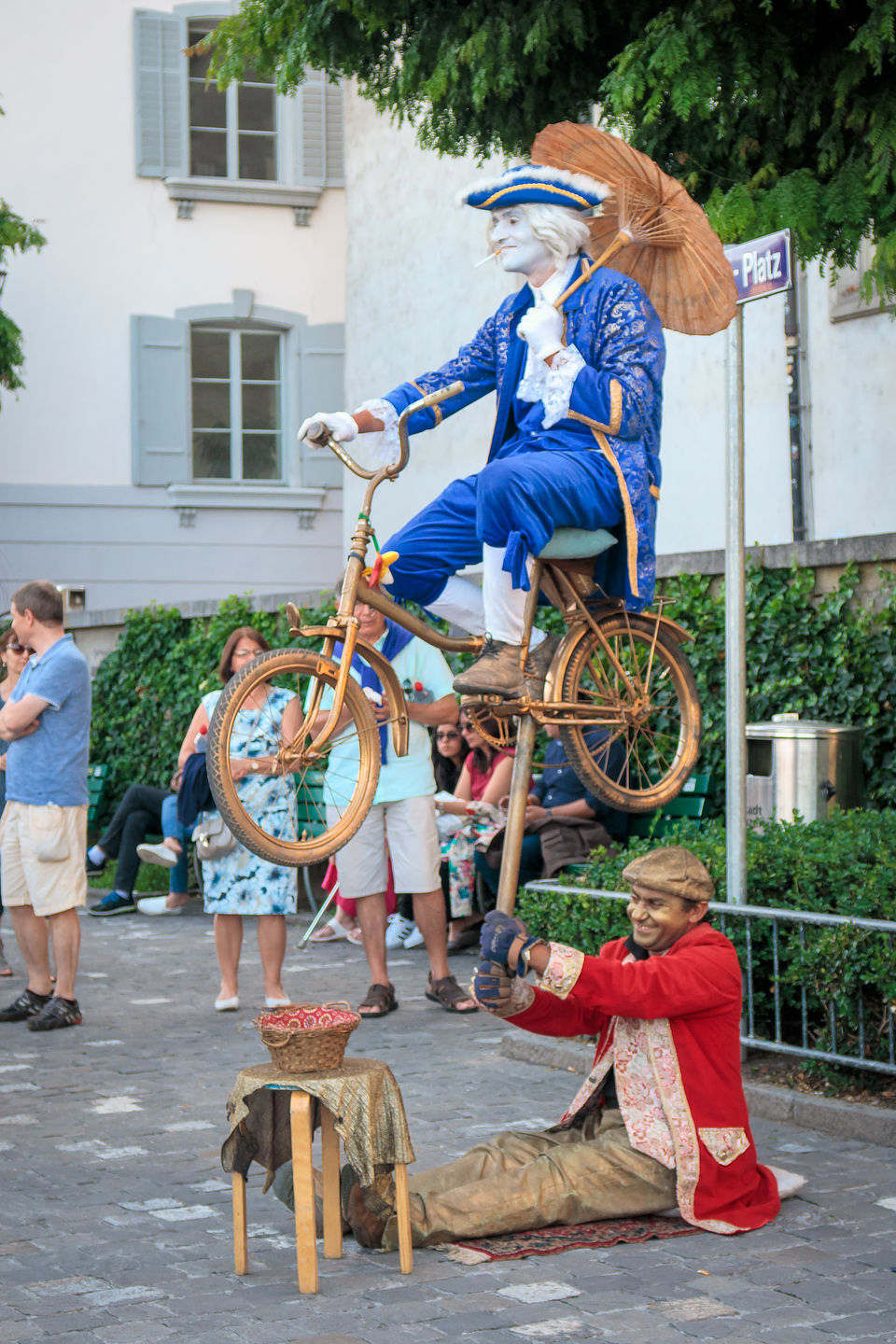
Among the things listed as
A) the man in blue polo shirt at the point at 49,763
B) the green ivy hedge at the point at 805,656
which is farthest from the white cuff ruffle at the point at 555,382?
the green ivy hedge at the point at 805,656

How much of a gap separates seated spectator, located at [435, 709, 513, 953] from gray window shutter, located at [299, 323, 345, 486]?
1006 centimetres

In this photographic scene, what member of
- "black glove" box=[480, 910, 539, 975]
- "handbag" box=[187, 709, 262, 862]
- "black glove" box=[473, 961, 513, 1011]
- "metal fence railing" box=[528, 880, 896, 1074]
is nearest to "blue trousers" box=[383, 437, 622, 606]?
"black glove" box=[480, 910, 539, 975]

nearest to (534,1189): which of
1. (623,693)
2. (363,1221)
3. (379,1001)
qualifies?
(363,1221)

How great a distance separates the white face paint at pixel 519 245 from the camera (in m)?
→ 4.15

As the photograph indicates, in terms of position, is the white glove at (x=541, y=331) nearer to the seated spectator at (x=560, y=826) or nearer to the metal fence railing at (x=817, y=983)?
the metal fence railing at (x=817, y=983)

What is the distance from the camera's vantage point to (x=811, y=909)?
6070mm

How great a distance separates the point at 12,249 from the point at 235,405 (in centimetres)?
325

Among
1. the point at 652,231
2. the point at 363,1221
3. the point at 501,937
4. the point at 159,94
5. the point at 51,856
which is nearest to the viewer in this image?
the point at 501,937

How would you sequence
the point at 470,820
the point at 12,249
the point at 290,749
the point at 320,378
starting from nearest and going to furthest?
the point at 290,749
the point at 470,820
the point at 12,249
the point at 320,378

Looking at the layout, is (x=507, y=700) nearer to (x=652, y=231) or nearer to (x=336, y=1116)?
(x=336, y=1116)

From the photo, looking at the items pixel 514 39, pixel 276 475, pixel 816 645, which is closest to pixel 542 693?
pixel 514 39

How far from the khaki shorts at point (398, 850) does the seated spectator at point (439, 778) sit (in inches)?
87.9

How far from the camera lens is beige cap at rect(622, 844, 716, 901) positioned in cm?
451

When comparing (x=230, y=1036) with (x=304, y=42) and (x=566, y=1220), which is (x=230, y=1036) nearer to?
(x=566, y=1220)
